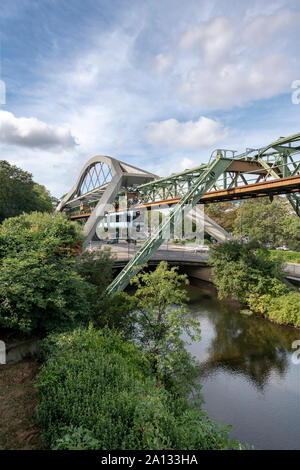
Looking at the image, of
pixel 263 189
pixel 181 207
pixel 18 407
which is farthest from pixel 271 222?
pixel 18 407

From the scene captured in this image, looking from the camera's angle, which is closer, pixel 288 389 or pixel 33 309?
pixel 33 309

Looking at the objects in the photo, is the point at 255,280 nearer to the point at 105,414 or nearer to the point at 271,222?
the point at 105,414

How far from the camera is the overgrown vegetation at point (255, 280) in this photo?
1698 centimetres

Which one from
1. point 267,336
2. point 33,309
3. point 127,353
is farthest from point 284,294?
point 33,309

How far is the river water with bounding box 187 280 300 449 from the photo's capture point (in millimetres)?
8453

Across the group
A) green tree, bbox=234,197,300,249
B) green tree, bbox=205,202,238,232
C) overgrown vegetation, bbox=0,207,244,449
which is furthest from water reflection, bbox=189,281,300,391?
green tree, bbox=205,202,238,232

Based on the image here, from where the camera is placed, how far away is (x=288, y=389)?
10.6 meters

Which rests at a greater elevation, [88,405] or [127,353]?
[88,405]

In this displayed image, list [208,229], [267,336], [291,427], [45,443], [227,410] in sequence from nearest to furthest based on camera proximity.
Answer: [45,443]
[291,427]
[227,410]
[267,336]
[208,229]

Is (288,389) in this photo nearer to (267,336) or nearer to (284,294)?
(267,336)

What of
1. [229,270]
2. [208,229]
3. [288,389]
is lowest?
[288,389]

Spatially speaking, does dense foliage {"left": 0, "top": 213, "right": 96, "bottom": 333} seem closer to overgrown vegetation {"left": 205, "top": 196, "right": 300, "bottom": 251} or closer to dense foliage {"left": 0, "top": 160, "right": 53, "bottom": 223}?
dense foliage {"left": 0, "top": 160, "right": 53, "bottom": 223}

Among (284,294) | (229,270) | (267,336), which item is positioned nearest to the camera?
(267,336)

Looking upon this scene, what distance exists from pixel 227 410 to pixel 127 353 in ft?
14.2
